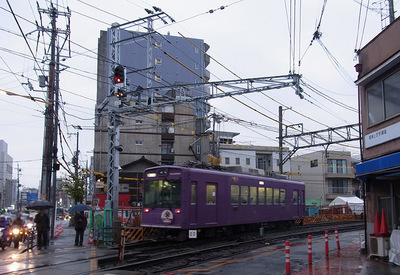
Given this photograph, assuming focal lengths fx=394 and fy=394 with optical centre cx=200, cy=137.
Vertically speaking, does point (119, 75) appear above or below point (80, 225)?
above

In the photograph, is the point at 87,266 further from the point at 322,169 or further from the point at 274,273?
the point at 322,169

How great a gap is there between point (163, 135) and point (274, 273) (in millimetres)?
42050

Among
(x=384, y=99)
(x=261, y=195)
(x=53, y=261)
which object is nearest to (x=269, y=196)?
(x=261, y=195)

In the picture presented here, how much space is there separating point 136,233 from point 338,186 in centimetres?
4472

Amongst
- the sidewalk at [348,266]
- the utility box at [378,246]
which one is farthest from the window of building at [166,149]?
the utility box at [378,246]

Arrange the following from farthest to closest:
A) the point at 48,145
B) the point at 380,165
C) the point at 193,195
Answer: the point at 48,145 → the point at 193,195 → the point at 380,165

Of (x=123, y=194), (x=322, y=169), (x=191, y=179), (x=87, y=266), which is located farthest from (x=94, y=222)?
(x=322, y=169)

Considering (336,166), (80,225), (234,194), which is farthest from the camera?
(336,166)

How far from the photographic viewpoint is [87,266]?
11016 millimetres

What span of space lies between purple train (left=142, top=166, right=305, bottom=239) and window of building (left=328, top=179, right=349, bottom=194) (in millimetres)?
38942

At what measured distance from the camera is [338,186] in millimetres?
55688

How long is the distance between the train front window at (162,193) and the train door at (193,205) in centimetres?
47

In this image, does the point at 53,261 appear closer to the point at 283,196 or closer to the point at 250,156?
the point at 283,196

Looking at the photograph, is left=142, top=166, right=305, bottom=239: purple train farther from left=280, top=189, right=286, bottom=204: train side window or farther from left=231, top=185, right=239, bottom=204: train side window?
left=280, top=189, right=286, bottom=204: train side window
